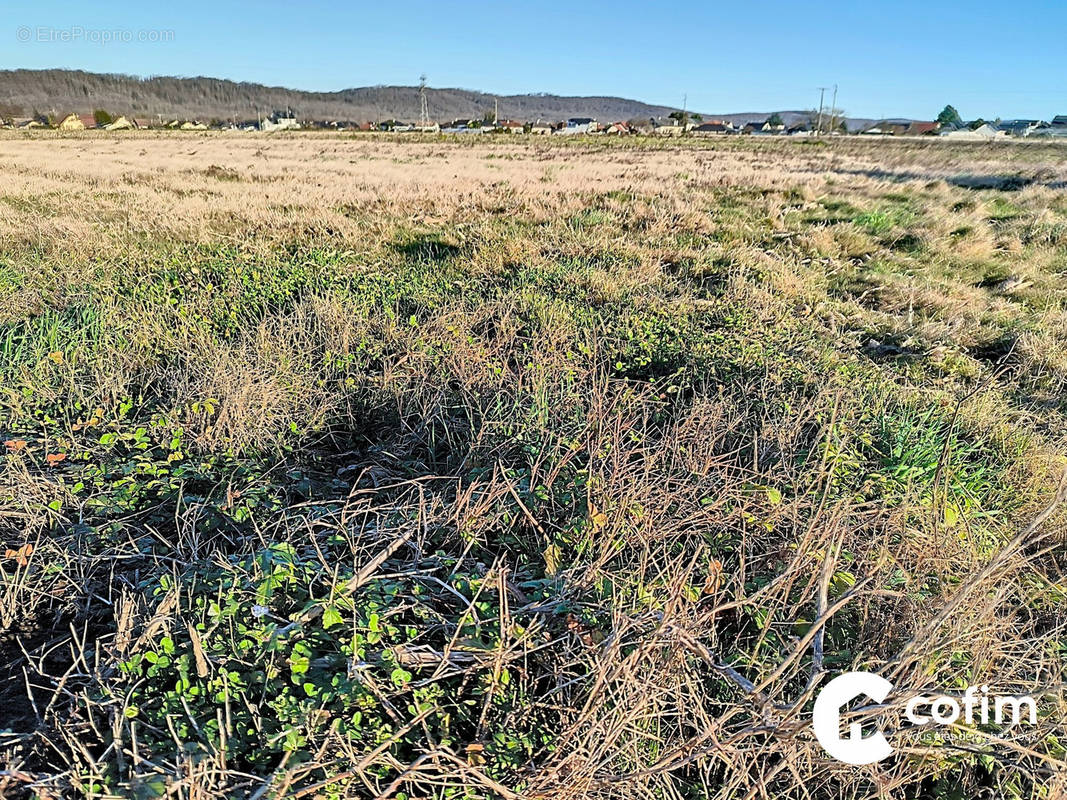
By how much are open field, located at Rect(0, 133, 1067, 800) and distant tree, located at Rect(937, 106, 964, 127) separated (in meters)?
98.8

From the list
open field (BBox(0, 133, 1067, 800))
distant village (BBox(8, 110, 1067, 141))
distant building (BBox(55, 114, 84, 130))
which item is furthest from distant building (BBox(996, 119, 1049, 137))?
distant building (BBox(55, 114, 84, 130))

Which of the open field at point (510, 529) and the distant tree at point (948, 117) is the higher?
the distant tree at point (948, 117)

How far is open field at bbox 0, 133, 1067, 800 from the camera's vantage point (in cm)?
167

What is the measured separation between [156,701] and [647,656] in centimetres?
140

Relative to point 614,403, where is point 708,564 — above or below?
below

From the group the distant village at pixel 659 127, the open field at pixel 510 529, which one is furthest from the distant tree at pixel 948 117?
the open field at pixel 510 529

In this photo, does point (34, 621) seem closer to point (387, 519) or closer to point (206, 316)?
point (387, 519)

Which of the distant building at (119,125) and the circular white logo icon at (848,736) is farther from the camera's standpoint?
the distant building at (119,125)

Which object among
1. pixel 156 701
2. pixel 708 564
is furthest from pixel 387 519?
pixel 708 564

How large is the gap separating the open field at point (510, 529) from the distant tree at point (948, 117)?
98834 mm

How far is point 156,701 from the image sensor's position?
68.1 inches

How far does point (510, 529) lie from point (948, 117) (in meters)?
112

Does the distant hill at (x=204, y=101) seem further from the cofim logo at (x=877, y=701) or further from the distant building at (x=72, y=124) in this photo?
the cofim logo at (x=877, y=701)

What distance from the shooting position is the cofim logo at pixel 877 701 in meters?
1.66
